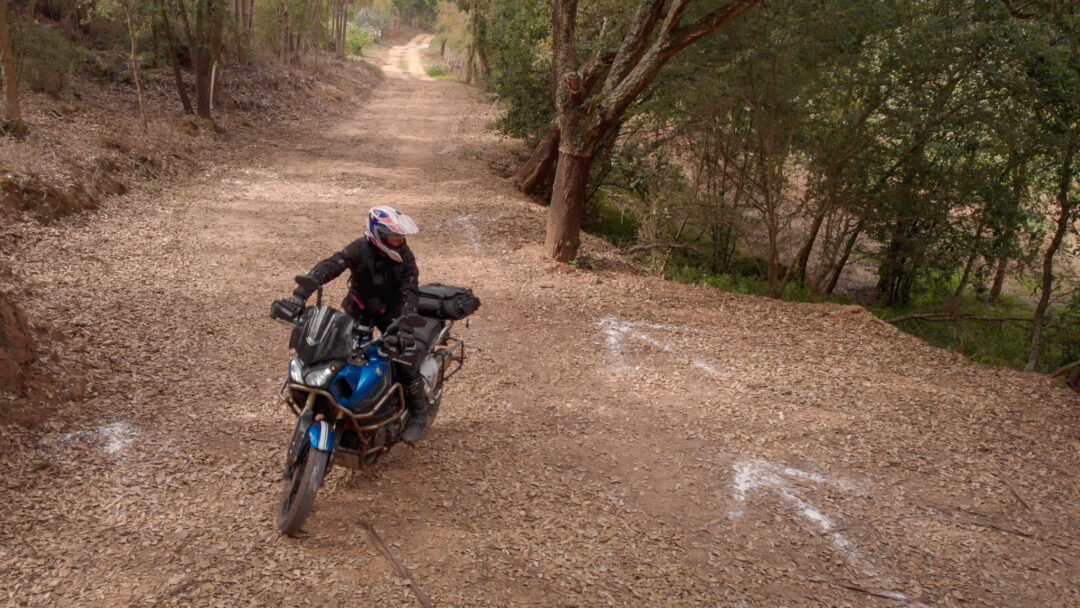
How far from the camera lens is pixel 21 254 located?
7734 millimetres

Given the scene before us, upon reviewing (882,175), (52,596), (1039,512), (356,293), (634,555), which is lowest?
(52,596)

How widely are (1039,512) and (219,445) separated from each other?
5634 mm

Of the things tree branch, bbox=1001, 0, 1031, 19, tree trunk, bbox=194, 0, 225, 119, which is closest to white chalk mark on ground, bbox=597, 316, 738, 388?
tree branch, bbox=1001, 0, 1031, 19

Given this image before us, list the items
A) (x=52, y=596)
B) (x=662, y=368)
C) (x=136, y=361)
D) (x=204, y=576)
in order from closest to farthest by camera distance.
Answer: (x=52, y=596)
(x=204, y=576)
(x=136, y=361)
(x=662, y=368)

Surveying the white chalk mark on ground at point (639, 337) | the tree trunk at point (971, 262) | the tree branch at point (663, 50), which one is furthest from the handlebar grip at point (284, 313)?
the tree trunk at point (971, 262)

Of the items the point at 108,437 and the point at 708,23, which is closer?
the point at 108,437

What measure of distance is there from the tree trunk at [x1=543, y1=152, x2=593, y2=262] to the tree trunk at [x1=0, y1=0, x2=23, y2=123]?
28.1 feet

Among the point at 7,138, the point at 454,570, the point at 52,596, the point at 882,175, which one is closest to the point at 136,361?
the point at 52,596

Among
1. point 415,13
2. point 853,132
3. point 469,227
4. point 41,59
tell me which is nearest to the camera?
point 853,132

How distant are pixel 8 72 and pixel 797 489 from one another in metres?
12.6

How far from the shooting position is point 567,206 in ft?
32.9

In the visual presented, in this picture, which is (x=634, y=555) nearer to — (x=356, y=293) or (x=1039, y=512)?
(x=356, y=293)

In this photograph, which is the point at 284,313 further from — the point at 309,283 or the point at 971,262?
the point at 971,262

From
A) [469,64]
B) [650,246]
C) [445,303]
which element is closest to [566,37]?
[650,246]
